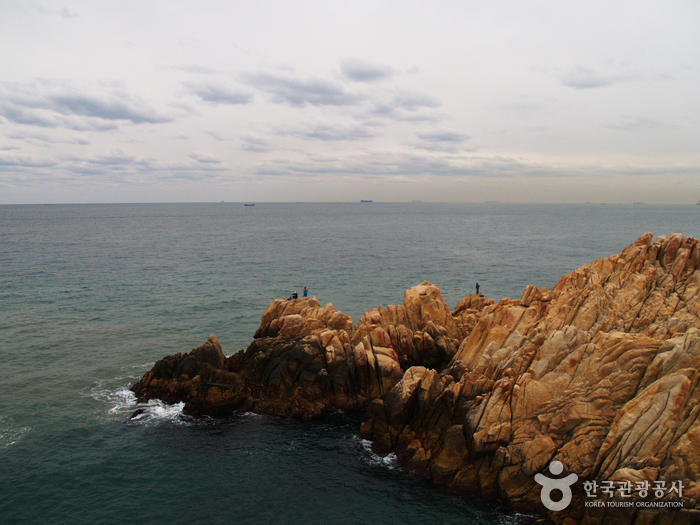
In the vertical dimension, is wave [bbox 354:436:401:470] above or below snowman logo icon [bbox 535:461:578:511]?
below

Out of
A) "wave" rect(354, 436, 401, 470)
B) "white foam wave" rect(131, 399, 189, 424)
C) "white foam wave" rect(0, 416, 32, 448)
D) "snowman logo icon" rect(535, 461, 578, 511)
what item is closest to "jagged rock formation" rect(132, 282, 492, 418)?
"white foam wave" rect(131, 399, 189, 424)

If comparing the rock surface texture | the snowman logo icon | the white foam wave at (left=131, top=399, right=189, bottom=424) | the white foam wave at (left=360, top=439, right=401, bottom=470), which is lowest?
the white foam wave at (left=360, top=439, right=401, bottom=470)

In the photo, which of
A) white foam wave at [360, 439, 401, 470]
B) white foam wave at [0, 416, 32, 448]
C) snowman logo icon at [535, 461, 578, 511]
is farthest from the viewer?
white foam wave at [0, 416, 32, 448]

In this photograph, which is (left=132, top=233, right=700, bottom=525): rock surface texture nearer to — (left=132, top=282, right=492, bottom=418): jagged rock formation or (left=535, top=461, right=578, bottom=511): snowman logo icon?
(left=132, top=282, right=492, bottom=418): jagged rock formation

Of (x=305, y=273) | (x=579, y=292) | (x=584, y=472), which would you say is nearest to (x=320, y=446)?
(x=584, y=472)

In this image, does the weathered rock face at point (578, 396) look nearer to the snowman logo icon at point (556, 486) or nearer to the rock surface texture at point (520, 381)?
the rock surface texture at point (520, 381)

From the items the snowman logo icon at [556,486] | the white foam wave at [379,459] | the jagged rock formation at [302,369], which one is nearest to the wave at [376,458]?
the white foam wave at [379,459]
